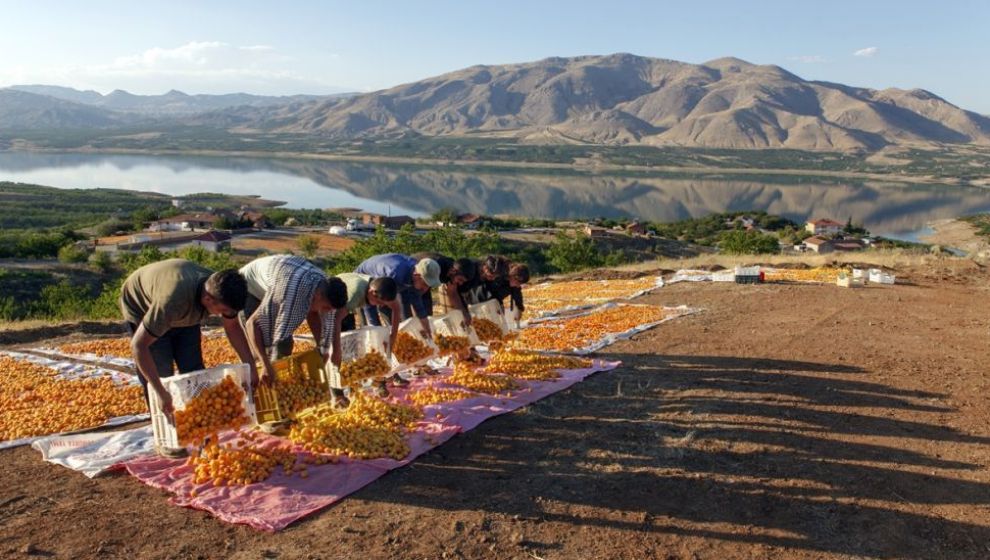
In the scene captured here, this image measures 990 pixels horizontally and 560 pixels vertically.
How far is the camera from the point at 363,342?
20.3 feet

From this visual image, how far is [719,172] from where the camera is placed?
136 m

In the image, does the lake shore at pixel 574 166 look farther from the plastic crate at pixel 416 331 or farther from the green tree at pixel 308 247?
the plastic crate at pixel 416 331

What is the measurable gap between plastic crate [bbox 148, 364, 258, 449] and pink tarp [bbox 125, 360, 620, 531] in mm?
227

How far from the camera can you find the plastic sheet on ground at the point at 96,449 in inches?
195

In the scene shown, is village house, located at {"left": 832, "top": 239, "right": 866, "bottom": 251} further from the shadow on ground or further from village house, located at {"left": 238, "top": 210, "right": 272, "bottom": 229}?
village house, located at {"left": 238, "top": 210, "right": 272, "bottom": 229}

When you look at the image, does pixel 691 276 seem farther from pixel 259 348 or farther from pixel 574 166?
pixel 574 166

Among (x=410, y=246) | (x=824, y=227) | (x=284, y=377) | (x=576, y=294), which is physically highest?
(x=284, y=377)

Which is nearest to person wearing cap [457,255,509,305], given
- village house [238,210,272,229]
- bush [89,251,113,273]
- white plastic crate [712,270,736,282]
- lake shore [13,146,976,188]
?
white plastic crate [712,270,736,282]

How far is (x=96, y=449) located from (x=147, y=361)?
1337 mm

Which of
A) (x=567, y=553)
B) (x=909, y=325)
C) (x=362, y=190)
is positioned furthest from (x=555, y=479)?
(x=362, y=190)

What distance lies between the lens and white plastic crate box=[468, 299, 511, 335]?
756 centimetres

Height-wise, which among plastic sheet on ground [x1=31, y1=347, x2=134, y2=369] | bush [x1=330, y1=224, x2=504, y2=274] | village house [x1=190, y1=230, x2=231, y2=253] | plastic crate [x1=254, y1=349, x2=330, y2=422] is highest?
plastic crate [x1=254, y1=349, x2=330, y2=422]

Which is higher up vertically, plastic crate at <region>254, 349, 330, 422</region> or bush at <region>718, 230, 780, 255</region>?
plastic crate at <region>254, 349, 330, 422</region>

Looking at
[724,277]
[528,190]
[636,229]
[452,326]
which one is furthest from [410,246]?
[528,190]
